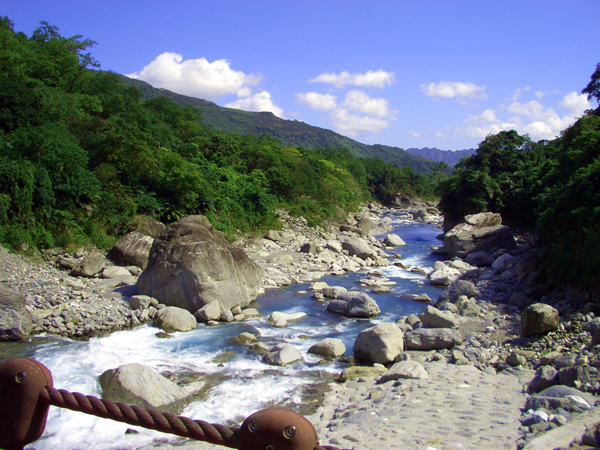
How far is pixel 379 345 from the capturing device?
33.8 ft

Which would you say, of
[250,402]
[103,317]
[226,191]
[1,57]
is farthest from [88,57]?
[250,402]

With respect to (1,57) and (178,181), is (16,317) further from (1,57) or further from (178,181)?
(1,57)

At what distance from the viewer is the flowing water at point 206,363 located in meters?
7.00

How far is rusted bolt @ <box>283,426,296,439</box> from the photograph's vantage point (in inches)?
51.7

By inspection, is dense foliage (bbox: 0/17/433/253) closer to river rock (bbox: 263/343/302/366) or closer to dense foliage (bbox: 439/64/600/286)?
river rock (bbox: 263/343/302/366)

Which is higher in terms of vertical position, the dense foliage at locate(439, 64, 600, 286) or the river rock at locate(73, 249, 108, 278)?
the dense foliage at locate(439, 64, 600, 286)

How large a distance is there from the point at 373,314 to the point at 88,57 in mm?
29304

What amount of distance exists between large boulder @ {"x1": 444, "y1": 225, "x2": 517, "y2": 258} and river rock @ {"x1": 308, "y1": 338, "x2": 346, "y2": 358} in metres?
15.3

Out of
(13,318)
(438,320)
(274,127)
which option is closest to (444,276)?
(438,320)

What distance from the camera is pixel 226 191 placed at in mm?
25359

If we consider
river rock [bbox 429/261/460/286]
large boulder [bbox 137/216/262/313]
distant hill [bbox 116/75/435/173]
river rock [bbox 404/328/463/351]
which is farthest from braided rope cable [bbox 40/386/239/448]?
distant hill [bbox 116/75/435/173]

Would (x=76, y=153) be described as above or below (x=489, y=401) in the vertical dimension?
above

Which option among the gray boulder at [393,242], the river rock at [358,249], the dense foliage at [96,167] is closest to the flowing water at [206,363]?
the dense foliage at [96,167]

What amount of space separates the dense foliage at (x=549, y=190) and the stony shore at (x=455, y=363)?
3.66ft
